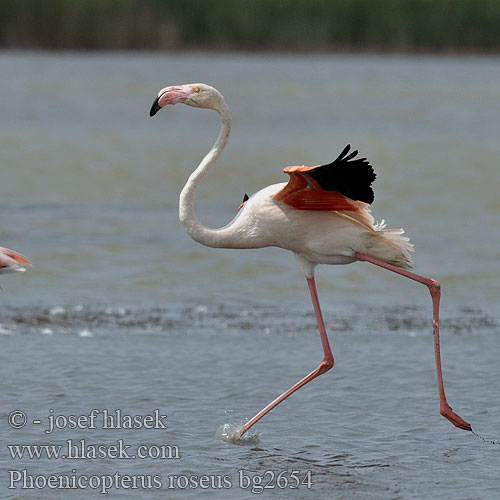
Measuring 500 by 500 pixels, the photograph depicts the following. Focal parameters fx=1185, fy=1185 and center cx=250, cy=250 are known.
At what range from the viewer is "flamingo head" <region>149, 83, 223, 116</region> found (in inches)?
244

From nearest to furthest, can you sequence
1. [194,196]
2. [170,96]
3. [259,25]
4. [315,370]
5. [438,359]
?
[170,96] < [194,196] < [438,359] < [315,370] < [259,25]

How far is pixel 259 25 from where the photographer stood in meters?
38.5

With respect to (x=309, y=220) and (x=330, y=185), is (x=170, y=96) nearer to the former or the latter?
(x=330, y=185)

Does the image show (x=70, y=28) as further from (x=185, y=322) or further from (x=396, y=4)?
(x=185, y=322)

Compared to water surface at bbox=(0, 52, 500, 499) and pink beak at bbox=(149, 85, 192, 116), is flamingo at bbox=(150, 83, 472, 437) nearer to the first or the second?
pink beak at bbox=(149, 85, 192, 116)

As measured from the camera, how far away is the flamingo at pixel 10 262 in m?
6.69

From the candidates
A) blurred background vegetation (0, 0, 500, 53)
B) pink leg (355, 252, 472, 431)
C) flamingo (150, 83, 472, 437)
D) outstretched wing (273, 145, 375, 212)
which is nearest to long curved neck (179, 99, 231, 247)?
flamingo (150, 83, 472, 437)

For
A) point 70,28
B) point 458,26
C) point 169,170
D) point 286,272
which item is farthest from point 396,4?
point 286,272

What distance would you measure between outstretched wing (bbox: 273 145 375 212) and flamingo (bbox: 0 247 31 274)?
4.88 ft

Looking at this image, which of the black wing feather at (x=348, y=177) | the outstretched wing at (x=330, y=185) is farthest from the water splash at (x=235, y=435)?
the black wing feather at (x=348, y=177)

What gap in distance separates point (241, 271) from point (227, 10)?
27.5 m

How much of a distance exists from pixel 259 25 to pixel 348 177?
108ft

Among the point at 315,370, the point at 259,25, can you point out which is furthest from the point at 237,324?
the point at 259,25

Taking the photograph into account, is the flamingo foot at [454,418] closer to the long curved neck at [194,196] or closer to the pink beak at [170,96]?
the long curved neck at [194,196]
